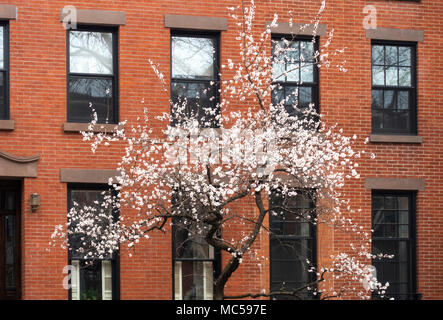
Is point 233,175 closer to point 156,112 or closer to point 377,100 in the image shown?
point 156,112

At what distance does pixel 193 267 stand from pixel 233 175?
323 cm

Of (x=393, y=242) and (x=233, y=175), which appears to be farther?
(x=393, y=242)

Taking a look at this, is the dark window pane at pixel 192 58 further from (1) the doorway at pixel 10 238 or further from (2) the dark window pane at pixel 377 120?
(1) the doorway at pixel 10 238

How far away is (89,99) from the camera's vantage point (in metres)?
16.2

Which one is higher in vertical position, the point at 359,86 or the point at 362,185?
the point at 359,86

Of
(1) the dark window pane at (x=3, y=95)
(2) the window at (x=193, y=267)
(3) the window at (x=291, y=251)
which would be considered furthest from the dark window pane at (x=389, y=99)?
(1) the dark window pane at (x=3, y=95)

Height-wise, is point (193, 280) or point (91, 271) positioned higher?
point (91, 271)

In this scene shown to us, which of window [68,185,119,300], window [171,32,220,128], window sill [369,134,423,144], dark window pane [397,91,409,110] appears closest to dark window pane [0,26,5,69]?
window [68,185,119,300]

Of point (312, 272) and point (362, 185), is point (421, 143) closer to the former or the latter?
point (362, 185)

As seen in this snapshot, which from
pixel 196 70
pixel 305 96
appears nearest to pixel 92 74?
pixel 196 70

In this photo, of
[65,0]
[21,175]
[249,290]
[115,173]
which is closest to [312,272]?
[249,290]

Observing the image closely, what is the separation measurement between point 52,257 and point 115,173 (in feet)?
6.32

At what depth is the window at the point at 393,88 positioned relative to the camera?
17.7m

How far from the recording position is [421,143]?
57.6 feet
